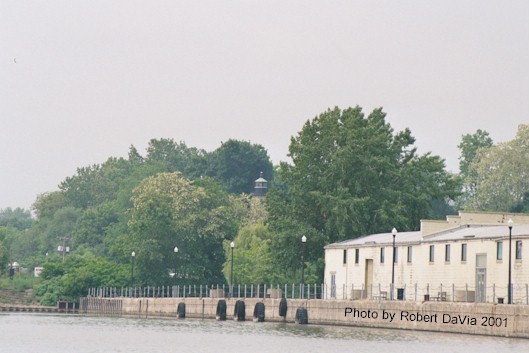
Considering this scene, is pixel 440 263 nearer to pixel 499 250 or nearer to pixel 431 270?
pixel 431 270

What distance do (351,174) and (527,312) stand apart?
180ft

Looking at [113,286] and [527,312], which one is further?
[113,286]

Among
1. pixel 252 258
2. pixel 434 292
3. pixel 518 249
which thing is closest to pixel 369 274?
A: pixel 434 292

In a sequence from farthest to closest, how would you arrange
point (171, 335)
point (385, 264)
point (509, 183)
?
point (509, 183), point (385, 264), point (171, 335)

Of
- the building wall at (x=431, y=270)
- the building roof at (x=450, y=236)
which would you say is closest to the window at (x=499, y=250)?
the building wall at (x=431, y=270)

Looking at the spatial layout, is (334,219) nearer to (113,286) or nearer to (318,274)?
(318,274)

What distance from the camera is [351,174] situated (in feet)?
418

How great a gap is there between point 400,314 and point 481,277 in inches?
353

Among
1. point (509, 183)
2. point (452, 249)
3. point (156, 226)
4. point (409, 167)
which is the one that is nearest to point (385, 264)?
point (452, 249)

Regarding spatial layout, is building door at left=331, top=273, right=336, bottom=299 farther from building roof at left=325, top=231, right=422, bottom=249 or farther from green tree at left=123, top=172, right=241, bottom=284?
green tree at left=123, top=172, right=241, bottom=284

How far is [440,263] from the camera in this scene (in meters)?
98.8

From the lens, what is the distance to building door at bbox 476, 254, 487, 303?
92.7 metres

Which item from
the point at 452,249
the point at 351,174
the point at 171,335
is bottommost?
the point at 171,335

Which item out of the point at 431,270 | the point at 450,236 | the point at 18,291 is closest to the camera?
the point at 450,236
